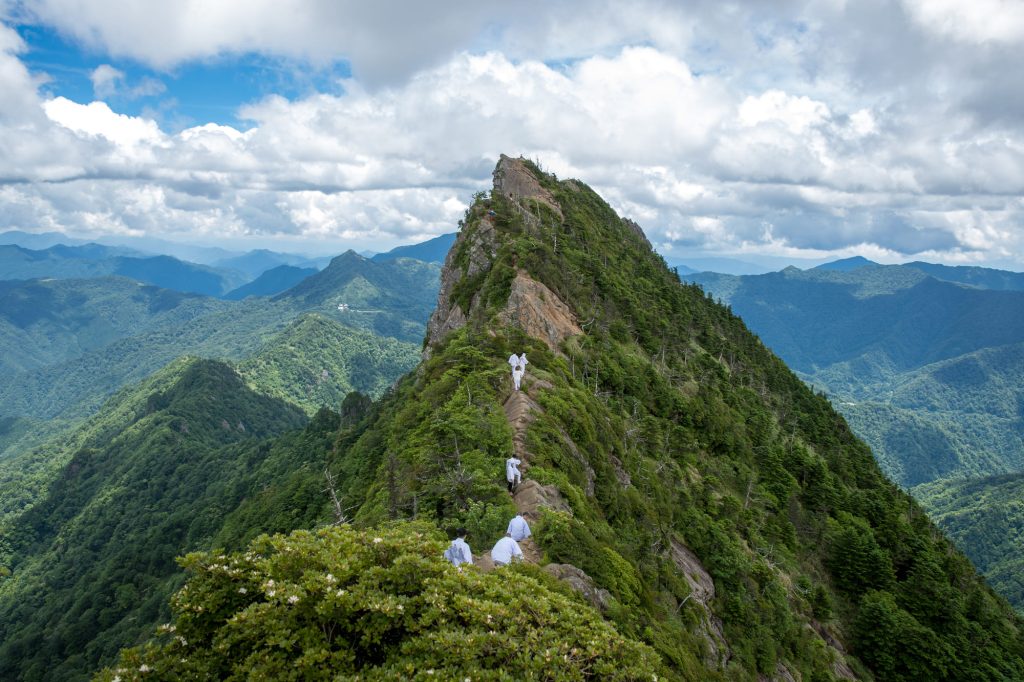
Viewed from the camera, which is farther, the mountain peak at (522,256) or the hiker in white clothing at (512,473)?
the mountain peak at (522,256)

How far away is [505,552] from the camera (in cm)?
1808

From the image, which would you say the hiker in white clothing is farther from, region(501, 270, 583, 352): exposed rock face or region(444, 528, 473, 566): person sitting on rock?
region(501, 270, 583, 352): exposed rock face

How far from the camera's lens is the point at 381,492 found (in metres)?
29.3

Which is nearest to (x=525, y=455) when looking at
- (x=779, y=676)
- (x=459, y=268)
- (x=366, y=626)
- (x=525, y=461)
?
(x=525, y=461)

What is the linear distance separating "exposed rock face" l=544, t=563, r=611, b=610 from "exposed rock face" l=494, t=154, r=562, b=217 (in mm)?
86546

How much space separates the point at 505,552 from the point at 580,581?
9.37ft

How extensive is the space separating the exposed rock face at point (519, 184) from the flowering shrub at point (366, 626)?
91.7 meters

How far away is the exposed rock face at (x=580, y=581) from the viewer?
18.2m

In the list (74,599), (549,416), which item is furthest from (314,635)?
(74,599)

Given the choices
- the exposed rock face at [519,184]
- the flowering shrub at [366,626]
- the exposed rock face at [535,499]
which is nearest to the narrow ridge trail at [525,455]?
the exposed rock face at [535,499]

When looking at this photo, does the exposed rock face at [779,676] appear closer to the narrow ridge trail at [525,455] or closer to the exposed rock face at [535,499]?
the exposed rock face at [535,499]

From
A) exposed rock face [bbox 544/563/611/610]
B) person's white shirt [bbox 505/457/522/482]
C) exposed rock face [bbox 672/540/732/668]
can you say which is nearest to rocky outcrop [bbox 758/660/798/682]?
exposed rock face [bbox 672/540/732/668]

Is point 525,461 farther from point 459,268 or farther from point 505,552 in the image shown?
point 459,268

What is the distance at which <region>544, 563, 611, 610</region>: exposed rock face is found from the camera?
18.2m
